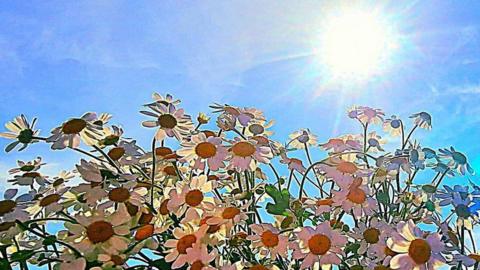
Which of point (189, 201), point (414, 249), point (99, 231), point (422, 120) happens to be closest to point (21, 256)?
point (99, 231)

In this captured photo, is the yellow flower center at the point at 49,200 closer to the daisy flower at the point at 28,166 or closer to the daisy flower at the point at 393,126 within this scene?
the daisy flower at the point at 28,166

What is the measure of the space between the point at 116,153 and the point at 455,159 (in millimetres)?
472

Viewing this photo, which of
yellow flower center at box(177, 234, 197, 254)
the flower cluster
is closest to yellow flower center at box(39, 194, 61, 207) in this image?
the flower cluster

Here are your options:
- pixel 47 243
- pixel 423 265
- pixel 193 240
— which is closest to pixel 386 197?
pixel 423 265

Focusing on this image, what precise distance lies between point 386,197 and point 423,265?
0.61 feet

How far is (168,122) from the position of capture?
0.83m

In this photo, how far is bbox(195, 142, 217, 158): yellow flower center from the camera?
0.79 meters

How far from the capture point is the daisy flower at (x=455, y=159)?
94 cm

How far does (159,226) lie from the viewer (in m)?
0.75

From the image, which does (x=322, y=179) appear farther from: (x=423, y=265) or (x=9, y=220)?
(x=9, y=220)

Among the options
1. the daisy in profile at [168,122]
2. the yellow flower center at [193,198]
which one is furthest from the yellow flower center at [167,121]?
the yellow flower center at [193,198]

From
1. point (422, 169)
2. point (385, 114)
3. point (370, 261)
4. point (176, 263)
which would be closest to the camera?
point (176, 263)

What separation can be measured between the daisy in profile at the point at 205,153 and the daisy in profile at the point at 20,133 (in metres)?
0.19

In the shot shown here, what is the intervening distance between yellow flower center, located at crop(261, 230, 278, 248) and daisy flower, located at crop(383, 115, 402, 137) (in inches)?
15.5
